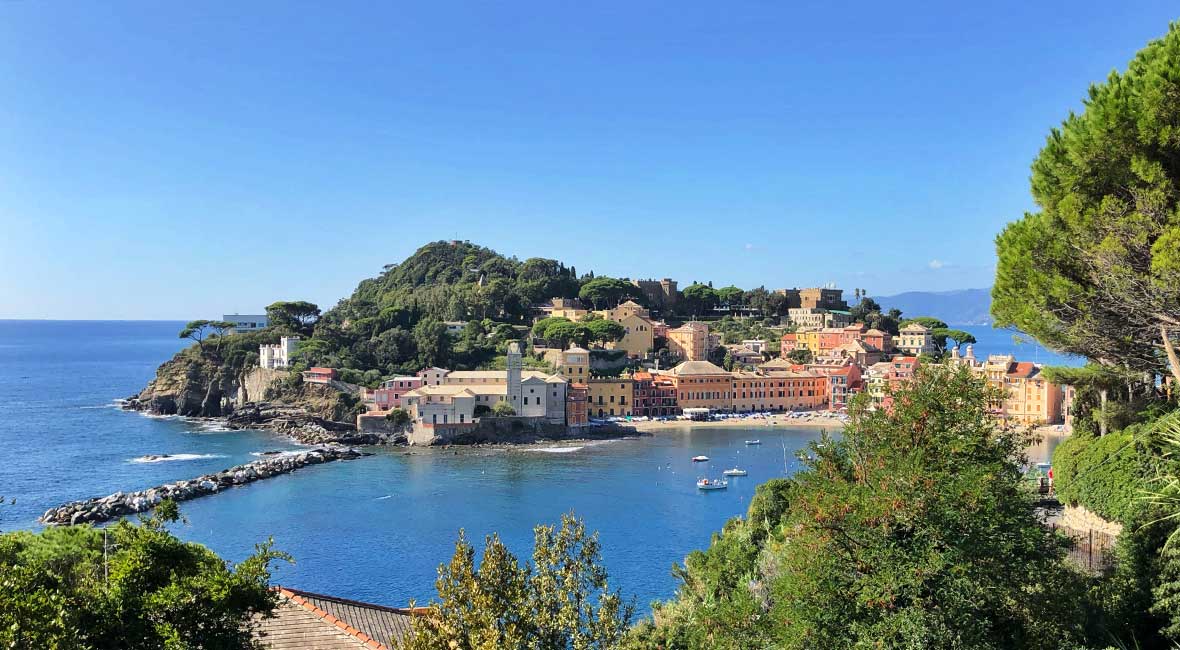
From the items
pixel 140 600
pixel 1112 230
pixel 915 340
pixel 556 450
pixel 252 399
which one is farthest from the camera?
pixel 915 340

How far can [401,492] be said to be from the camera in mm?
25203

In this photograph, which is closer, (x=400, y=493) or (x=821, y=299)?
(x=400, y=493)

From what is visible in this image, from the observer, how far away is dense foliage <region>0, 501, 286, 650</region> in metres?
3.99

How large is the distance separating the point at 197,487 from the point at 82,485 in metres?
3.98

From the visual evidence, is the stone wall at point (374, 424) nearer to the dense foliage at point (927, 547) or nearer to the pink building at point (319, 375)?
the pink building at point (319, 375)

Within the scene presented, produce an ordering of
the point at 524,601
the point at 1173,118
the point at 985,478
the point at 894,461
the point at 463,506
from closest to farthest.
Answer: the point at 524,601
the point at 985,478
the point at 894,461
the point at 1173,118
the point at 463,506

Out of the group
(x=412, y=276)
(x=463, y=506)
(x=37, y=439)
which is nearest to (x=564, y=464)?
(x=463, y=506)

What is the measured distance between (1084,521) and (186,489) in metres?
23.5

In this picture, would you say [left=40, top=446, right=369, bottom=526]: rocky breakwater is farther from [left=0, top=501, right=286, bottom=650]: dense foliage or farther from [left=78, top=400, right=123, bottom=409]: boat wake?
[left=78, top=400, right=123, bottom=409]: boat wake

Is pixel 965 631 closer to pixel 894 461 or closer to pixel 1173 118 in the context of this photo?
pixel 894 461

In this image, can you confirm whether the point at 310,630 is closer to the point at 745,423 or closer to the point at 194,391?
the point at 745,423

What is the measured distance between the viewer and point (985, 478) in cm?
489

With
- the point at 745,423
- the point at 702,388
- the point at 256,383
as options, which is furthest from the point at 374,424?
the point at 745,423

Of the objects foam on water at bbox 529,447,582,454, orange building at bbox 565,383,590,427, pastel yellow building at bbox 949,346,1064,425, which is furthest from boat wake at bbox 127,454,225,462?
pastel yellow building at bbox 949,346,1064,425
